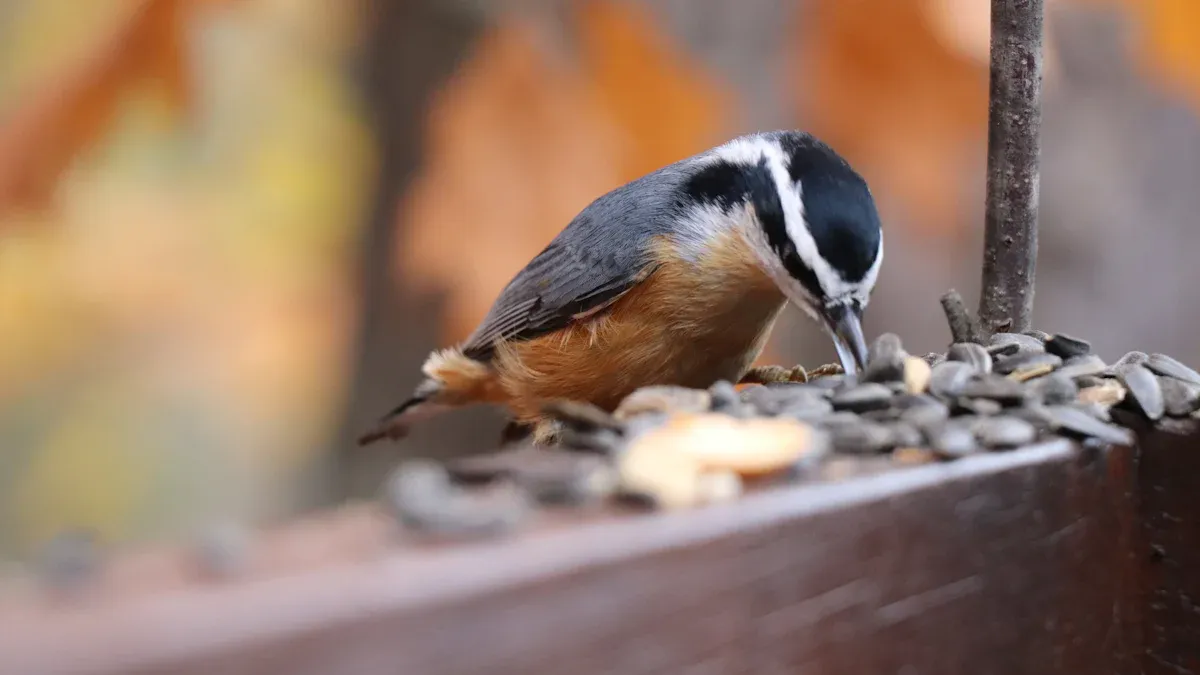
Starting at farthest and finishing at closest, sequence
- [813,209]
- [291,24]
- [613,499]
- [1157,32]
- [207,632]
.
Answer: [1157,32]
[291,24]
[813,209]
[613,499]
[207,632]

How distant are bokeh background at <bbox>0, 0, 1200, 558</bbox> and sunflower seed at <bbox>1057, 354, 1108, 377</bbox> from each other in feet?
6.29

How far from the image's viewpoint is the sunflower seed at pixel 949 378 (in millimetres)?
819

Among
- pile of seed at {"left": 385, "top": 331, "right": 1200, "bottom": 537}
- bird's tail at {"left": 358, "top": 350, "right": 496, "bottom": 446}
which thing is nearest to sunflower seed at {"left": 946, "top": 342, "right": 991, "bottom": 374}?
pile of seed at {"left": 385, "top": 331, "right": 1200, "bottom": 537}

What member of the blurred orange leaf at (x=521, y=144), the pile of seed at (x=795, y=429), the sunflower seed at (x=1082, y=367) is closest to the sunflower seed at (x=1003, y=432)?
the pile of seed at (x=795, y=429)

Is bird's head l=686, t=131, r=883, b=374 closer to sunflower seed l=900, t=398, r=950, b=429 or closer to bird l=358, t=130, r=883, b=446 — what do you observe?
bird l=358, t=130, r=883, b=446

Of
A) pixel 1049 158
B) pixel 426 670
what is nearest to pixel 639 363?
pixel 426 670

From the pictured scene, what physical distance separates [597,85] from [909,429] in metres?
2.19

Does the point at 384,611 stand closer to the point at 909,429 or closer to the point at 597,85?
the point at 909,429

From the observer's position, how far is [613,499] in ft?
1.79

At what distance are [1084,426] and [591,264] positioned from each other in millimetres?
805

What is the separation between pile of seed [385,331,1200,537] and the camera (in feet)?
1.76

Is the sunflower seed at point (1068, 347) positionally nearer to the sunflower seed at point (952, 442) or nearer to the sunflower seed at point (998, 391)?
the sunflower seed at point (998, 391)

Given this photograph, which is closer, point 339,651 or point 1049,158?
point 339,651

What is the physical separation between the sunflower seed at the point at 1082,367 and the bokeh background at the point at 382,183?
6.29 feet
